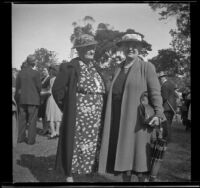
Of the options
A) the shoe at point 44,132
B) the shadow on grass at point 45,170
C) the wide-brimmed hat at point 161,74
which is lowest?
the shadow on grass at point 45,170

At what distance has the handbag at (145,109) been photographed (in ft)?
14.7

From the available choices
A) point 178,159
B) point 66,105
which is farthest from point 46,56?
point 178,159

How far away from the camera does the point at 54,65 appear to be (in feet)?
15.9

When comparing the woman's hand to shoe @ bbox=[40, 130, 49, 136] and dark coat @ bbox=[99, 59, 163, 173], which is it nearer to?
dark coat @ bbox=[99, 59, 163, 173]

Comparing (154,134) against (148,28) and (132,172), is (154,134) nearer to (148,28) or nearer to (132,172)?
(132,172)

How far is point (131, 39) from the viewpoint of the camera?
4715mm

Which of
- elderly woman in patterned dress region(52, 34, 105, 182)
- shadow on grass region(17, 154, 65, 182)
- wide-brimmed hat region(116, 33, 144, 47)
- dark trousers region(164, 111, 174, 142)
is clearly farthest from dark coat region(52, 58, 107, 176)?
dark trousers region(164, 111, 174, 142)

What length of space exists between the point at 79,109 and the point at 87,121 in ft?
0.61

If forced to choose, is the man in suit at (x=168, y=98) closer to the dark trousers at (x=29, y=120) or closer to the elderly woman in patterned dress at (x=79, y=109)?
the elderly woman in patterned dress at (x=79, y=109)

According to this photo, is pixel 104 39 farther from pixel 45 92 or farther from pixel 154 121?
pixel 154 121

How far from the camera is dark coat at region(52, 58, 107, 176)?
4.63m

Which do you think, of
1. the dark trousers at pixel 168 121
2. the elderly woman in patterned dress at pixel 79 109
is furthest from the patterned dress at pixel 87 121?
the dark trousers at pixel 168 121

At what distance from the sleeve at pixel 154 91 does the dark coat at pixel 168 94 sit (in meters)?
0.17
